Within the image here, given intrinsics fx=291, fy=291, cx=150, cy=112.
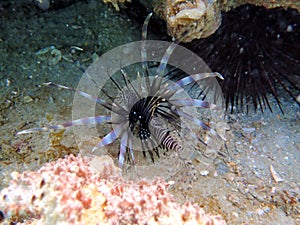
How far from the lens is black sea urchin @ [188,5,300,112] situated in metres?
2.75

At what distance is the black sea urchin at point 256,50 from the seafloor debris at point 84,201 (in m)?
1.55

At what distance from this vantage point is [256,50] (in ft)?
9.11

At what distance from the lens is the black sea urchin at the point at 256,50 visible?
2754mm

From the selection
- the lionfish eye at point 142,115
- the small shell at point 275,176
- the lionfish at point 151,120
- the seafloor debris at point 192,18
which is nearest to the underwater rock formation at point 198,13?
the seafloor debris at point 192,18

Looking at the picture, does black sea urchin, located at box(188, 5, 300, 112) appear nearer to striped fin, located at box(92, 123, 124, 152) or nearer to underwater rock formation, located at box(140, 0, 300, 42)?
underwater rock formation, located at box(140, 0, 300, 42)

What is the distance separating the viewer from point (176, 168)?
247 centimetres

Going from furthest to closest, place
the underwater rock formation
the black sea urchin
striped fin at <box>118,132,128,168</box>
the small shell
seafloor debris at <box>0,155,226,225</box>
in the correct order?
1. the black sea urchin
2. the underwater rock formation
3. the small shell
4. striped fin at <box>118,132,128,168</box>
5. seafloor debris at <box>0,155,226,225</box>

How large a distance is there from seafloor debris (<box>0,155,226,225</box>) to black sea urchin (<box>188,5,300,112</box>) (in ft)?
5.07

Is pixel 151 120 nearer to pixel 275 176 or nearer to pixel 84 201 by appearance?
pixel 84 201

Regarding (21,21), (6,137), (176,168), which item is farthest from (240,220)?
(21,21)

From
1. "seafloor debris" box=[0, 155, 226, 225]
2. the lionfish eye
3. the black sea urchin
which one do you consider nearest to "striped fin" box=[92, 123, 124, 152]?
the lionfish eye

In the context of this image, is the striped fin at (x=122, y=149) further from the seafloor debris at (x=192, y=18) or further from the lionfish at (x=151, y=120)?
the seafloor debris at (x=192, y=18)

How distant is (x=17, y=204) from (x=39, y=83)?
1594 mm

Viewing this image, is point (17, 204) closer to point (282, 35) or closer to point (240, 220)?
point (240, 220)
